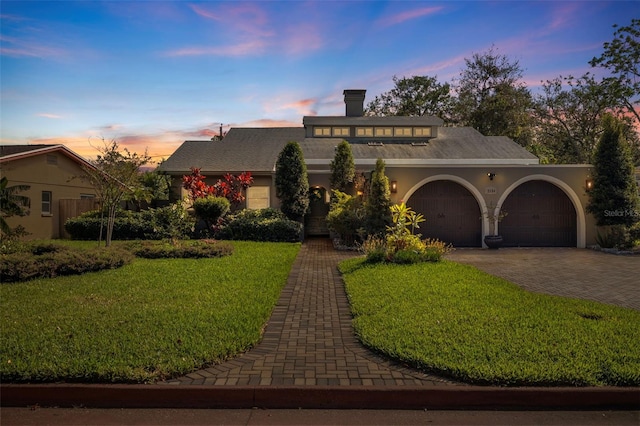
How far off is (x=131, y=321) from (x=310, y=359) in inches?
109

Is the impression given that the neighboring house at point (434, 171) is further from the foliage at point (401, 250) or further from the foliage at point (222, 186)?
the foliage at point (401, 250)

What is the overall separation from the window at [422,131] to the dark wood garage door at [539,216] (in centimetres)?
809

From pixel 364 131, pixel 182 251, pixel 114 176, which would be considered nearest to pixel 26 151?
pixel 114 176

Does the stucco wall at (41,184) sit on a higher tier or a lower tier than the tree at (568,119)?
lower

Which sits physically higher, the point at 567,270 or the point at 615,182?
the point at 615,182

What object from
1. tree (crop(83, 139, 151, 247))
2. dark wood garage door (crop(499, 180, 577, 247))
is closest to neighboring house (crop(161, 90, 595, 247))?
dark wood garage door (crop(499, 180, 577, 247))

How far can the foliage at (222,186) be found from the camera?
17141 mm

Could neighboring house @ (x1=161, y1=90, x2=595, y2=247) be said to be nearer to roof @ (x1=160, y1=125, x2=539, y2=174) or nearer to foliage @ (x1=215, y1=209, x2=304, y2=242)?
roof @ (x1=160, y1=125, x2=539, y2=174)

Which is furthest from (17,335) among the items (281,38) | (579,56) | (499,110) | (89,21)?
(499,110)

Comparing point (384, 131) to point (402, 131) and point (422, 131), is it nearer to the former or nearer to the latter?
point (402, 131)

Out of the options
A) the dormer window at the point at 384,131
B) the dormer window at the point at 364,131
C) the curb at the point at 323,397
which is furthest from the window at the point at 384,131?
the curb at the point at 323,397

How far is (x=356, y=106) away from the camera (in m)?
24.5

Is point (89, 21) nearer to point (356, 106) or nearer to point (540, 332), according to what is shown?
point (540, 332)

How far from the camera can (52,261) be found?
9.04m
